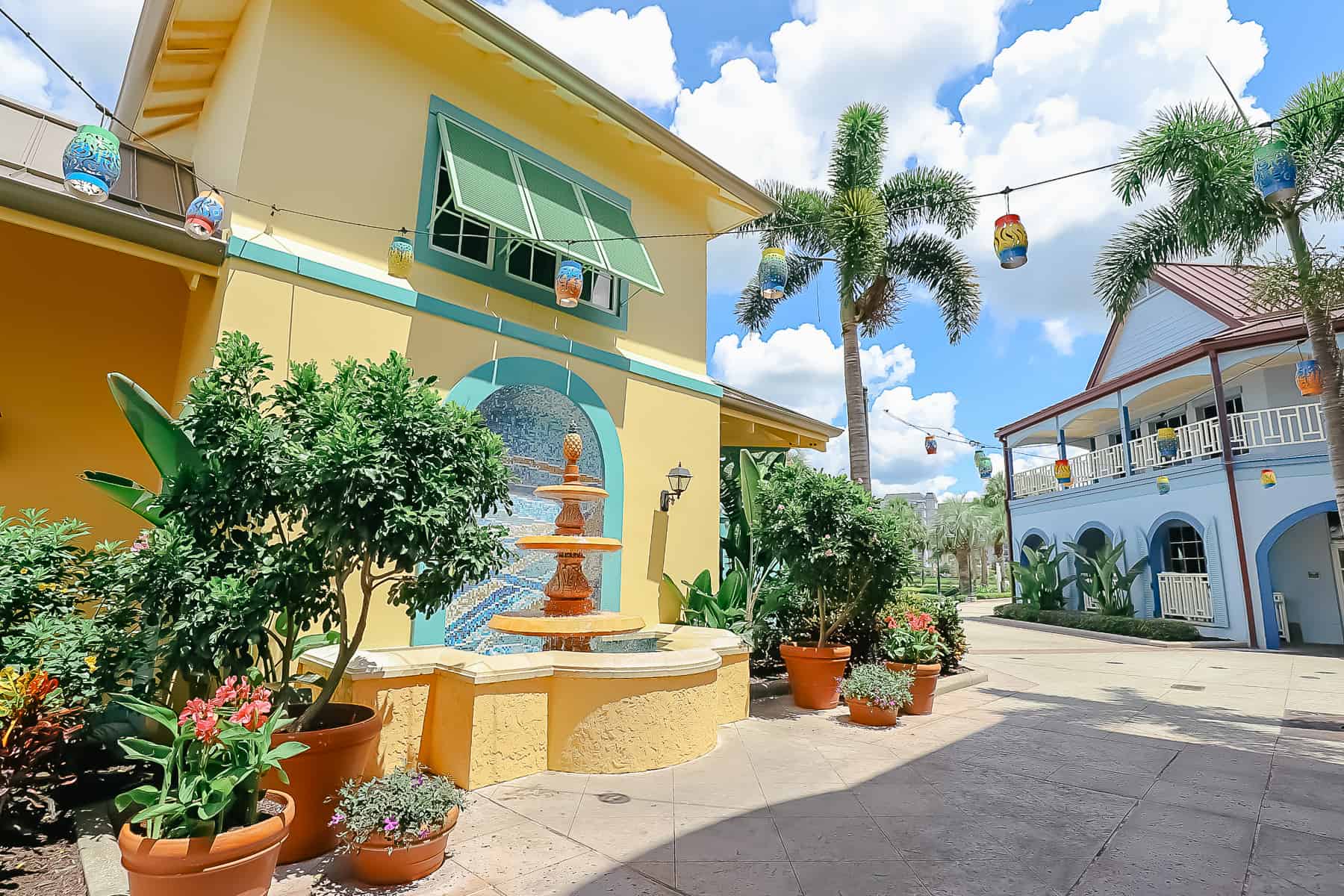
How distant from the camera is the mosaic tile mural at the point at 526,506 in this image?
25.8 ft

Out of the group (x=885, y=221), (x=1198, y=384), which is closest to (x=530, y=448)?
(x=885, y=221)

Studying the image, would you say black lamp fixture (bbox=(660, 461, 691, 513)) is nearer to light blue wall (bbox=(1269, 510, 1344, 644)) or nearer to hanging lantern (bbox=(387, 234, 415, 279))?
hanging lantern (bbox=(387, 234, 415, 279))

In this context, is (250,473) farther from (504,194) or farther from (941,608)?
(941,608)

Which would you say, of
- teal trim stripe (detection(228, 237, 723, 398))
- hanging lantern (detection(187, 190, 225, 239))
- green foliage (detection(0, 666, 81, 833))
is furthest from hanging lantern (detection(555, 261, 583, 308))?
green foliage (detection(0, 666, 81, 833))

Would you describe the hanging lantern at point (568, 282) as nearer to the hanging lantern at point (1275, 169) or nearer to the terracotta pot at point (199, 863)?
the terracotta pot at point (199, 863)

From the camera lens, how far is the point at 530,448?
340 inches

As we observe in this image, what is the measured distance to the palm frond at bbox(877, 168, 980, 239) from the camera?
1534cm

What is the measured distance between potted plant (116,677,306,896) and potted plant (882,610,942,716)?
681 cm

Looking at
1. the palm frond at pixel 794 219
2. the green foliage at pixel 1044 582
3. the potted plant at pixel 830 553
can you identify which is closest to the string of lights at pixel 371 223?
the palm frond at pixel 794 219

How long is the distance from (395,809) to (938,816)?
3.76m

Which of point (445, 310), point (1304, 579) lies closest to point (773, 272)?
point (445, 310)

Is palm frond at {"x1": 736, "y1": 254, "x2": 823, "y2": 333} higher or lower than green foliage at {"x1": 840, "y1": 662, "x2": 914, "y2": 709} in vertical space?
higher

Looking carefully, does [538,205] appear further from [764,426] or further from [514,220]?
[764,426]

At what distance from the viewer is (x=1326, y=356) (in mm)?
8789
